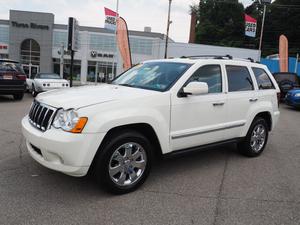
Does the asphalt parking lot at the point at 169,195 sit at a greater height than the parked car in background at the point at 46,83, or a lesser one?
lesser

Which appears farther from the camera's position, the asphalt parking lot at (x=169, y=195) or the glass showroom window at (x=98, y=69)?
the glass showroom window at (x=98, y=69)

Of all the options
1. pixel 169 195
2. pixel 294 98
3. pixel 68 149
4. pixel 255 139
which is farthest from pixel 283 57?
pixel 68 149

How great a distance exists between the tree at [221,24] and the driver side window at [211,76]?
5490cm

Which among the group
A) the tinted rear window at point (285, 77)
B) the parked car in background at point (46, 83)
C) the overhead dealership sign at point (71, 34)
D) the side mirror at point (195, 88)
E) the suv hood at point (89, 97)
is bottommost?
the parked car in background at point (46, 83)

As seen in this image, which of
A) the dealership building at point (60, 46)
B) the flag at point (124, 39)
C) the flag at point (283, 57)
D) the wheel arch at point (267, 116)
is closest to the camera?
the wheel arch at point (267, 116)

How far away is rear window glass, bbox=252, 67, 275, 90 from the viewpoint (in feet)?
17.3

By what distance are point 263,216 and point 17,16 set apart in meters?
45.0

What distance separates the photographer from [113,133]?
3.31 m

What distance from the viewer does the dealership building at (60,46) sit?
3834cm

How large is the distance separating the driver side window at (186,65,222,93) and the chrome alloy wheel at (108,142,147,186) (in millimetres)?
1436

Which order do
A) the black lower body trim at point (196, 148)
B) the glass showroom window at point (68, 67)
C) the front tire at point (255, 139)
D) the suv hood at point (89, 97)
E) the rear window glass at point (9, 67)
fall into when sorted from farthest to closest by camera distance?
1. the glass showroom window at point (68, 67)
2. the rear window glass at point (9, 67)
3. the front tire at point (255, 139)
4. the black lower body trim at point (196, 148)
5. the suv hood at point (89, 97)

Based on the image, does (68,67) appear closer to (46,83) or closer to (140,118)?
(46,83)

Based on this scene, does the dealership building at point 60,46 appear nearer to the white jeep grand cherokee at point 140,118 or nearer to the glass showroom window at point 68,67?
the glass showroom window at point 68,67

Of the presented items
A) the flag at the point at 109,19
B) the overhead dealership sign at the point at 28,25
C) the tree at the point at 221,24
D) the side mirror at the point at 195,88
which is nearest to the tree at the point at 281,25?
the tree at the point at 221,24
